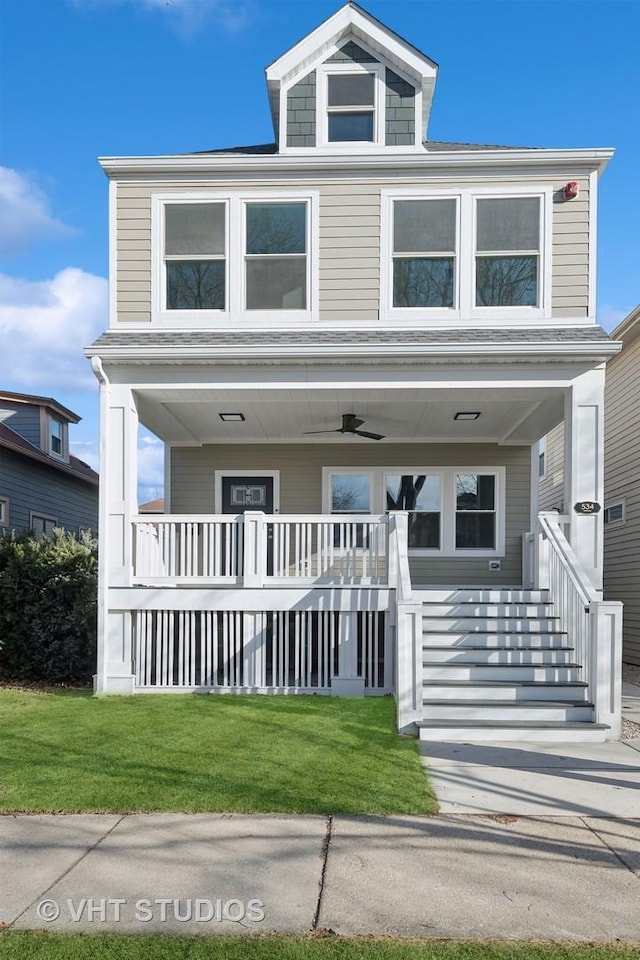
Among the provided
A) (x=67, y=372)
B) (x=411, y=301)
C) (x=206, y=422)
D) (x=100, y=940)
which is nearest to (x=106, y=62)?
(x=206, y=422)

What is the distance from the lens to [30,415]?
56.3ft

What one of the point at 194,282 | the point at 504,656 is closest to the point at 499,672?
the point at 504,656

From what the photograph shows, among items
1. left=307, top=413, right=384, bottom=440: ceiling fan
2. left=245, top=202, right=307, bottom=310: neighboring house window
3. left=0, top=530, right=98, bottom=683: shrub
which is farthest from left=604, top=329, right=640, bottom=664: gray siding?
left=0, top=530, right=98, bottom=683: shrub

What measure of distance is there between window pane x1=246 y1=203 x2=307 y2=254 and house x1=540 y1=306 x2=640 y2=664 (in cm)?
604

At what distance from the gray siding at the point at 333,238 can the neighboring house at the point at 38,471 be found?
7.49 m

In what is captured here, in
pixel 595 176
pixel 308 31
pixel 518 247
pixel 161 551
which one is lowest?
pixel 161 551

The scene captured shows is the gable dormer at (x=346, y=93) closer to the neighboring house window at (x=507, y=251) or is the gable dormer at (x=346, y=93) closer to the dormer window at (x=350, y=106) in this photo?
the dormer window at (x=350, y=106)

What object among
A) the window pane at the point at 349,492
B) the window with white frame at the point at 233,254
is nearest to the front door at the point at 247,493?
the window pane at the point at 349,492

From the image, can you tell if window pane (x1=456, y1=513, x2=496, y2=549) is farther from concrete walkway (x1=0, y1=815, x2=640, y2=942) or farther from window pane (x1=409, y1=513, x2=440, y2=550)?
concrete walkway (x1=0, y1=815, x2=640, y2=942)

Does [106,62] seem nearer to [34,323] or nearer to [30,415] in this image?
[30,415]

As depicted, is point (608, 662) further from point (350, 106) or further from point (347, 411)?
point (350, 106)

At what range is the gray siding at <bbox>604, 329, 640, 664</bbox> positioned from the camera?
478 inches

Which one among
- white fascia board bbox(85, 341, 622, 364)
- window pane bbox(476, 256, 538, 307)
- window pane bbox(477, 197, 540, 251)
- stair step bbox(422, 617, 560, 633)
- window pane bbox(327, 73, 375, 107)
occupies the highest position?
window pane bbox(327, 73, 375, 107)

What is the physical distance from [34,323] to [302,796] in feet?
312
